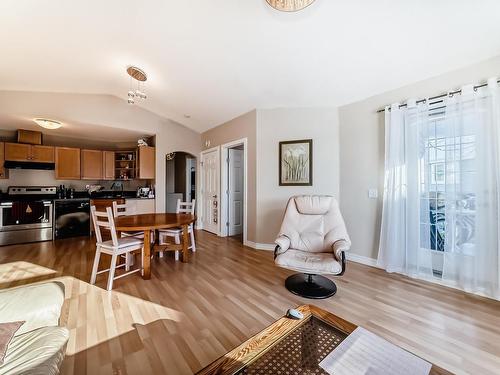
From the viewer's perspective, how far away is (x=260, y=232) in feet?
12.5

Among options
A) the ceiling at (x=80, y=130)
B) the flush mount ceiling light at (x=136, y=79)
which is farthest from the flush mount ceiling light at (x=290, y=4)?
the ceiling at (x=80, y=130)

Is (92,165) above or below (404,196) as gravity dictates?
above

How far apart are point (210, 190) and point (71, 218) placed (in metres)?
2.99

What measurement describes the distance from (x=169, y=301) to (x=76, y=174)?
4.42 meters

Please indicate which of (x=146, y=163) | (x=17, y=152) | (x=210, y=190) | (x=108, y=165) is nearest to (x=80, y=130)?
(x=108, y=165)

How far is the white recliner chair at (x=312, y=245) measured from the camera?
211cm

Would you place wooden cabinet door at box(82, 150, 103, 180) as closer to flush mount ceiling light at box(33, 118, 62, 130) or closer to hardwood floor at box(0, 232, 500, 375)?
flush mount ceiling light at box(33, 118, 62, 130)

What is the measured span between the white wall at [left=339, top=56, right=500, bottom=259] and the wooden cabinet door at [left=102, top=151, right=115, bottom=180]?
5.26 metres

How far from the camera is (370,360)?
3.08ft

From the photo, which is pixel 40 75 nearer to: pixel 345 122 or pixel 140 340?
pixel 140 340

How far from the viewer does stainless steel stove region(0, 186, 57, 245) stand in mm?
3908

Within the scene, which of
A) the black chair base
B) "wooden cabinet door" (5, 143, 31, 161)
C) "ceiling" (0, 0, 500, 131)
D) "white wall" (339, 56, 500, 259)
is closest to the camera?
"ceiling" (0, 0, 500, 131)

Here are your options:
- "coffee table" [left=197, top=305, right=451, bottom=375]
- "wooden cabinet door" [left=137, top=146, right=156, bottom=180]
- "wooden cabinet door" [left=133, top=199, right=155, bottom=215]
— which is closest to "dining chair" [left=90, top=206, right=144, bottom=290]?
"coffee table" [left=197, top=305, right=451, bottom=375]

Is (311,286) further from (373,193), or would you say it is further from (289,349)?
(373,193)
